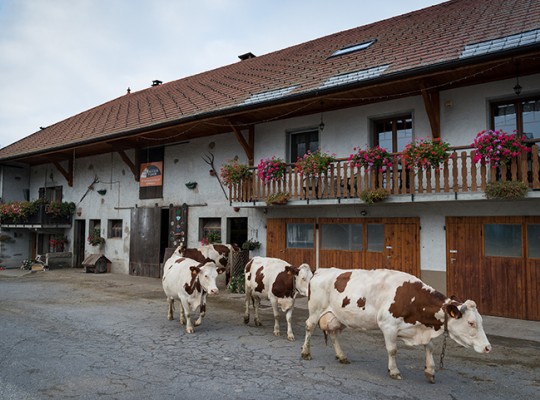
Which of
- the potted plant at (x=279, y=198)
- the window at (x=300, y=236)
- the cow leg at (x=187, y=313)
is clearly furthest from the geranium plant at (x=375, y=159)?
the cow leg at (x=187, y=313)

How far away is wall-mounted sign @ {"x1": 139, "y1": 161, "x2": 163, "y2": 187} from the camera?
16.8 metres

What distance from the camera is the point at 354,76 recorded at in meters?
10.6

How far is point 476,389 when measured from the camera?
4.92 metres

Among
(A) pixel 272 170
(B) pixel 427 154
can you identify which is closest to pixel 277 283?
(B) pixel 427 154

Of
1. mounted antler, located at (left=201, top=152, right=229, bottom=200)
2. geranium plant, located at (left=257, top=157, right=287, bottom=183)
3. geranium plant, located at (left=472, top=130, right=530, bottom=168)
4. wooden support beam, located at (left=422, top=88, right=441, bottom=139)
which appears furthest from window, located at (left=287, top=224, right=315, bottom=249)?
geranium plant, located at (left=472, top=130, right=530, bottom=168)

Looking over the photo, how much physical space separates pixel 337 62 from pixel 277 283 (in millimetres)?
8405

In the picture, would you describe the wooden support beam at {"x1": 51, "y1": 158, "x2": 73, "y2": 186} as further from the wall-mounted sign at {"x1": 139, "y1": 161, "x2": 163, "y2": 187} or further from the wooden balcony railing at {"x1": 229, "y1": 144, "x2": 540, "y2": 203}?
the wooden balcony railing at {"x1": 229, "y1": 144, "x2": 540, "y2": 203}

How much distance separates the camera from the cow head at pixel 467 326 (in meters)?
4.59

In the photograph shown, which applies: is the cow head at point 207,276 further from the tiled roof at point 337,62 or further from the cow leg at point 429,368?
the tiled roof at point 337,62

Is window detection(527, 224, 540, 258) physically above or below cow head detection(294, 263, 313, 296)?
above

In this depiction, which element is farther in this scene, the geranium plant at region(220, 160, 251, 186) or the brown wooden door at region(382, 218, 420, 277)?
the geranium plant at region(220, 160, 251, 186)

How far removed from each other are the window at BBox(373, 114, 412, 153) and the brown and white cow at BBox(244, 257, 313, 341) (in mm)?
5200

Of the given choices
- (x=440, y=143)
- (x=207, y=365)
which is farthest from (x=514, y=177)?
(x=207, y=365)

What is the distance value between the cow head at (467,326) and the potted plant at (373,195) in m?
4.98
